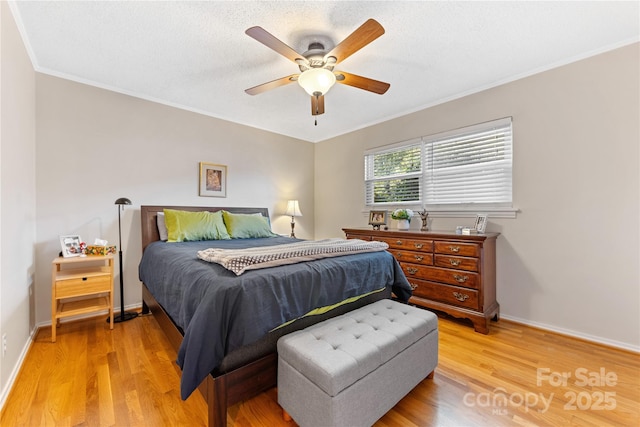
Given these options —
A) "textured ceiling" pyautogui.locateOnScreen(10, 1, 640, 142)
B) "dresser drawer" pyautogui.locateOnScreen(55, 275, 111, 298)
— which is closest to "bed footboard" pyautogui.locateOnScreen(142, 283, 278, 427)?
"dresser drawer" pyautogui.locateOnScreen(55, 275, 111, 298)

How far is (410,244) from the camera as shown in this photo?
3045 mm

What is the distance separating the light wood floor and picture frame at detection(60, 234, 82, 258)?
75 cm

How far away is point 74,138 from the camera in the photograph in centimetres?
282

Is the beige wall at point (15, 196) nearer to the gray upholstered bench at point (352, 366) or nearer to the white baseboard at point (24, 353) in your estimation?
the white baseboard at point (24, 353)

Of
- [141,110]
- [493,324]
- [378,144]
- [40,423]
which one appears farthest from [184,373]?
[378,144]

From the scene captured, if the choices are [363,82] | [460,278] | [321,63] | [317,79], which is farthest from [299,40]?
[460,278]

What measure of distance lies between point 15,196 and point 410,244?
11.3ft

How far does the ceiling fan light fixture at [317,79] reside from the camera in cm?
211

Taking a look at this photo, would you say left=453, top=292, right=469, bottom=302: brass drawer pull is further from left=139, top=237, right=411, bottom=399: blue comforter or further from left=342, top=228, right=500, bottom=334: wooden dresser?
left=139, top=237, right=411, bottom=399: blue comforter

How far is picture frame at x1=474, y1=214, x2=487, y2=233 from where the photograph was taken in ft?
9.21

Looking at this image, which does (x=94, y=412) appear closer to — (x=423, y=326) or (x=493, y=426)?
(x=423, y=326)

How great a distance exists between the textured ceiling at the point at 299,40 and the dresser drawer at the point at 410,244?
171 centimetres

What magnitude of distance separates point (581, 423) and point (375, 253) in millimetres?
1493

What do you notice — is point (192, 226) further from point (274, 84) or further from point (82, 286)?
point (274, 84)
